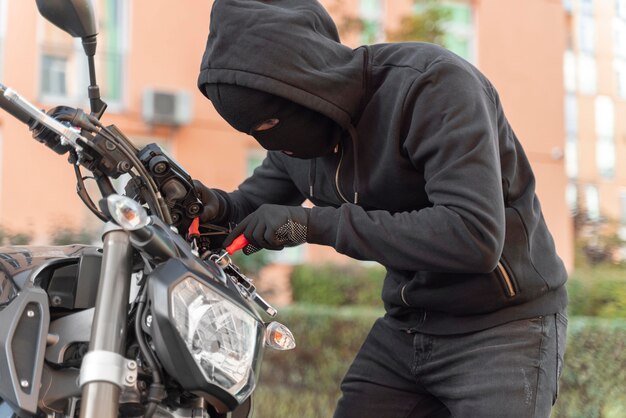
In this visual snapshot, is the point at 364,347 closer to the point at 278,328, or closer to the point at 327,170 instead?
the point at 327,170

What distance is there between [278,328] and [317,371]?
499cm

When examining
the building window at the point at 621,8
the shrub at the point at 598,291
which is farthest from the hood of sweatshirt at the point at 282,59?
the building window at the point at 621,8

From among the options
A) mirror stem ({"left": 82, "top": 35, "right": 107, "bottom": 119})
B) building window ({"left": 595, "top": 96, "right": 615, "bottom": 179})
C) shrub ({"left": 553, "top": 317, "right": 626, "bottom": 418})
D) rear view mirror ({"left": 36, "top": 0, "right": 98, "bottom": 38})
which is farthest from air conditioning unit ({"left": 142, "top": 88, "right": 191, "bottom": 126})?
rear view mirror ({"left": 36, "top": 0, "right": 98, "bottom": 38})

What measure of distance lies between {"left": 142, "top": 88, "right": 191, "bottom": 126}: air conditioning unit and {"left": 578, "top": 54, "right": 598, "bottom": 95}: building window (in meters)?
6.95

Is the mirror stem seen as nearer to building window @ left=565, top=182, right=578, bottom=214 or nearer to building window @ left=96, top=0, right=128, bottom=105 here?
building window @ left=96, top=0, right=128, bottom=105

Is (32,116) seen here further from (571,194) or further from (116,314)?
(571,194)

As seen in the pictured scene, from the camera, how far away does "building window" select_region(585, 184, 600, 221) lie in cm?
1032

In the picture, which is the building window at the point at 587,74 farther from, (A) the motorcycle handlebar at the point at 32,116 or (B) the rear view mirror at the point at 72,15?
(A) the motorcycle handlebar at the point at 32,116

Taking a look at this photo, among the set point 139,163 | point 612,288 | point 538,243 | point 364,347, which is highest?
point 139,163

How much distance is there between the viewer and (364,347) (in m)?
2.76

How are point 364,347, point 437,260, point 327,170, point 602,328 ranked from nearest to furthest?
point 437,260
point 327,170
point 364,347
point 602,328

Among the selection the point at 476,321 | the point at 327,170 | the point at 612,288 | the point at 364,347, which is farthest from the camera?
the point at 612,288

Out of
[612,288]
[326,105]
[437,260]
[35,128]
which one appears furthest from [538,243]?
[612,288]


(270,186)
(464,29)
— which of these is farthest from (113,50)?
(270,186)
